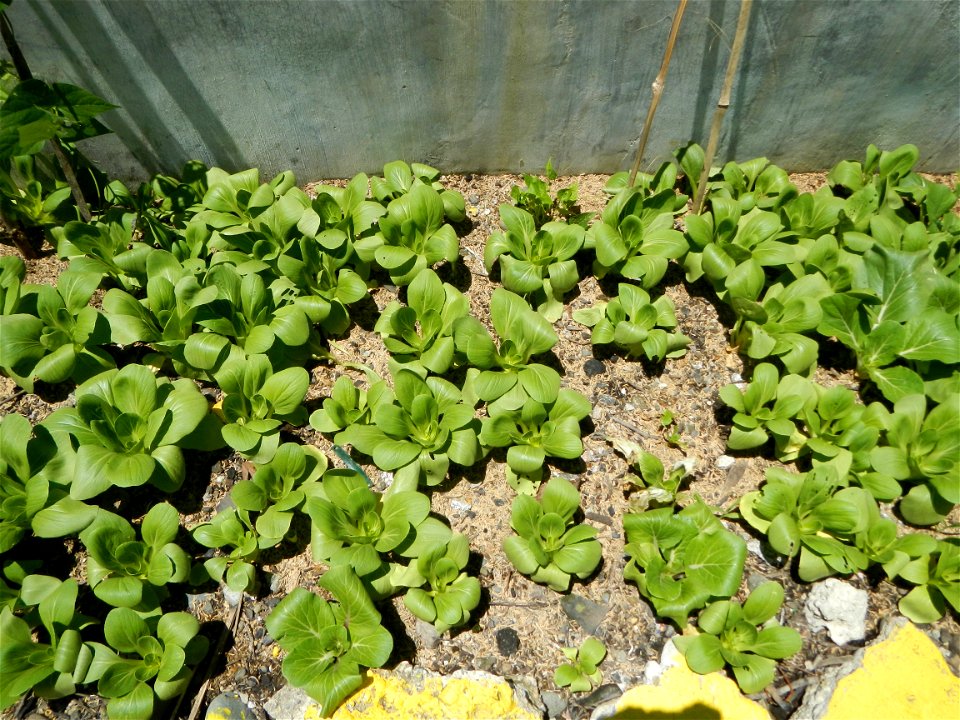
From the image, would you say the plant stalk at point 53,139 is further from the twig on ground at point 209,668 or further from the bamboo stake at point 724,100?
the bamboo stake at point 724,100

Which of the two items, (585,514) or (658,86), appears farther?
(658,86)

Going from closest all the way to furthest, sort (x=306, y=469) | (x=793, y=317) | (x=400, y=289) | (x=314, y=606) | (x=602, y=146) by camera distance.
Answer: (x=314, y=606) < (x=306, y=469) < (x=793, y=317) < (x=400, y=289) < (x=602, y=146)

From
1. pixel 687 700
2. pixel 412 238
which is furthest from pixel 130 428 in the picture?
pixel 687 700

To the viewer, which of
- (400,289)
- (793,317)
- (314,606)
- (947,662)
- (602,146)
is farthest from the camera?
(602,146)

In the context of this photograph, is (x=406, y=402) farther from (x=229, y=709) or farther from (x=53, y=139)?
(x=53, y=139)

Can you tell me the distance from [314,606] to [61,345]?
1.53m

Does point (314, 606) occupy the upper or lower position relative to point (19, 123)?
lower

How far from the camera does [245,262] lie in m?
2.93

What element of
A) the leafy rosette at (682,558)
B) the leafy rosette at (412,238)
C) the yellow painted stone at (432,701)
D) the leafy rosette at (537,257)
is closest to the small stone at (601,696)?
the yellow painted stone at (432,701)

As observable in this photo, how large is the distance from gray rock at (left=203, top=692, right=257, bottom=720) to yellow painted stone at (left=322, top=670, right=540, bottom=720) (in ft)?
0.73

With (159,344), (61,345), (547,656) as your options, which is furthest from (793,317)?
(61,345)

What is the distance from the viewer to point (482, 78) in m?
3.10

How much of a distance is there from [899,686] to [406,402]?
205cm

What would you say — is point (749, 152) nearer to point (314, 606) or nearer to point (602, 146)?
point (602, 146)
